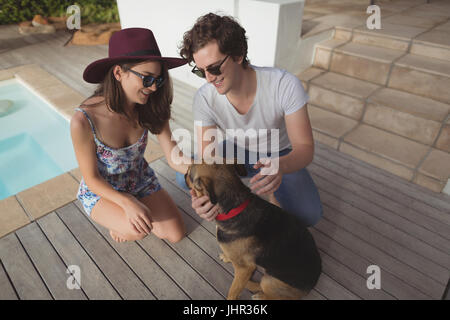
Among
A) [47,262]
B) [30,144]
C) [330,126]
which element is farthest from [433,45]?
[30,144]

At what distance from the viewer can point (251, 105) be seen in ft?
8.35

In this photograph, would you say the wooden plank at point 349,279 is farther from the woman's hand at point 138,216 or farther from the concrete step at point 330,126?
the concrete step at point 330,126

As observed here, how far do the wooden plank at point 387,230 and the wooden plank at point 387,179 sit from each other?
688mm

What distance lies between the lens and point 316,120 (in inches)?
173

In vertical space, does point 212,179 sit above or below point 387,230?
above

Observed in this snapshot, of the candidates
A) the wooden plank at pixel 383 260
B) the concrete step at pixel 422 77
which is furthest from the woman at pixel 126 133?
the concrete step at pixel 422 77

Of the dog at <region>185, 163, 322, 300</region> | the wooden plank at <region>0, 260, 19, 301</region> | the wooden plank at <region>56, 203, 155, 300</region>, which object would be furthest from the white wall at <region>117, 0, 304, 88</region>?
the wooden plank at <region>0, 260, 19, 301</region>

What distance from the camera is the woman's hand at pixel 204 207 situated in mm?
1753

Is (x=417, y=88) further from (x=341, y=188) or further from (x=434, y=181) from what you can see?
(x=341, y=188)

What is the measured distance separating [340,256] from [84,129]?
2.61 metres

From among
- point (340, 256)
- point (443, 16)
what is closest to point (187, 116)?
point (340, 256)

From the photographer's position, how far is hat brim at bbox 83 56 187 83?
6.45ft

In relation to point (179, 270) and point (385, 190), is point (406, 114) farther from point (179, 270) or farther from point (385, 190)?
point (179, 270)

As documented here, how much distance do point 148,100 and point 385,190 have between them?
3.03m
